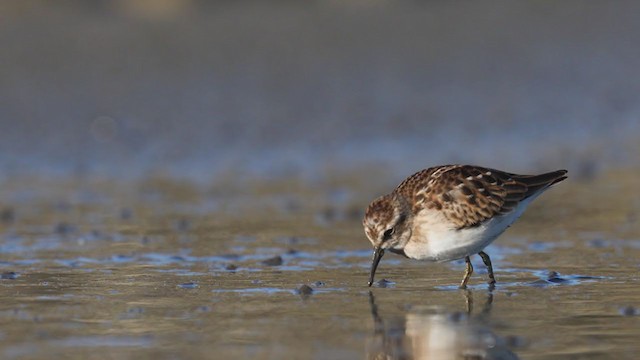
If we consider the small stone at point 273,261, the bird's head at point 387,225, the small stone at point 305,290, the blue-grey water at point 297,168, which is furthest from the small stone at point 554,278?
the small stone at point 273,261

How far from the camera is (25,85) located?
20.0m

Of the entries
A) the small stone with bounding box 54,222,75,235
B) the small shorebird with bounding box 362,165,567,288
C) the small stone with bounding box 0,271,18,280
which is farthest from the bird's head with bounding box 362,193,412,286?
the small stone with bounding box 54,222,75,235

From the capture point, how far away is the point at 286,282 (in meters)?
9.89

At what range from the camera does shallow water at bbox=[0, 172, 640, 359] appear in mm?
7566

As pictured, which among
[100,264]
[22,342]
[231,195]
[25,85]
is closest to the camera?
[22,342]

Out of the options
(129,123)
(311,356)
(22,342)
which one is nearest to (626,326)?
(311,356)

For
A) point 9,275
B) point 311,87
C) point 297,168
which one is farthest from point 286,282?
point 311,87

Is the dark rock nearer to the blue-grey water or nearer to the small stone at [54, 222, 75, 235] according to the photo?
the blue-grey water

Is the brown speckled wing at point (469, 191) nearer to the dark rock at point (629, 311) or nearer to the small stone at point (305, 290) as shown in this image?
the small stone at point (305, 290)

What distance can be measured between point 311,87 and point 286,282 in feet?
36.7

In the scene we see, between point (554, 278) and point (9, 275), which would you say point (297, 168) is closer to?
point (9, 275)

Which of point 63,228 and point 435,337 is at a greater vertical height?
point 63,228

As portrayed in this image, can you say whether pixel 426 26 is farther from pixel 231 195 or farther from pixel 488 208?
pixel 488 208

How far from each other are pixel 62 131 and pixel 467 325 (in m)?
11.6
